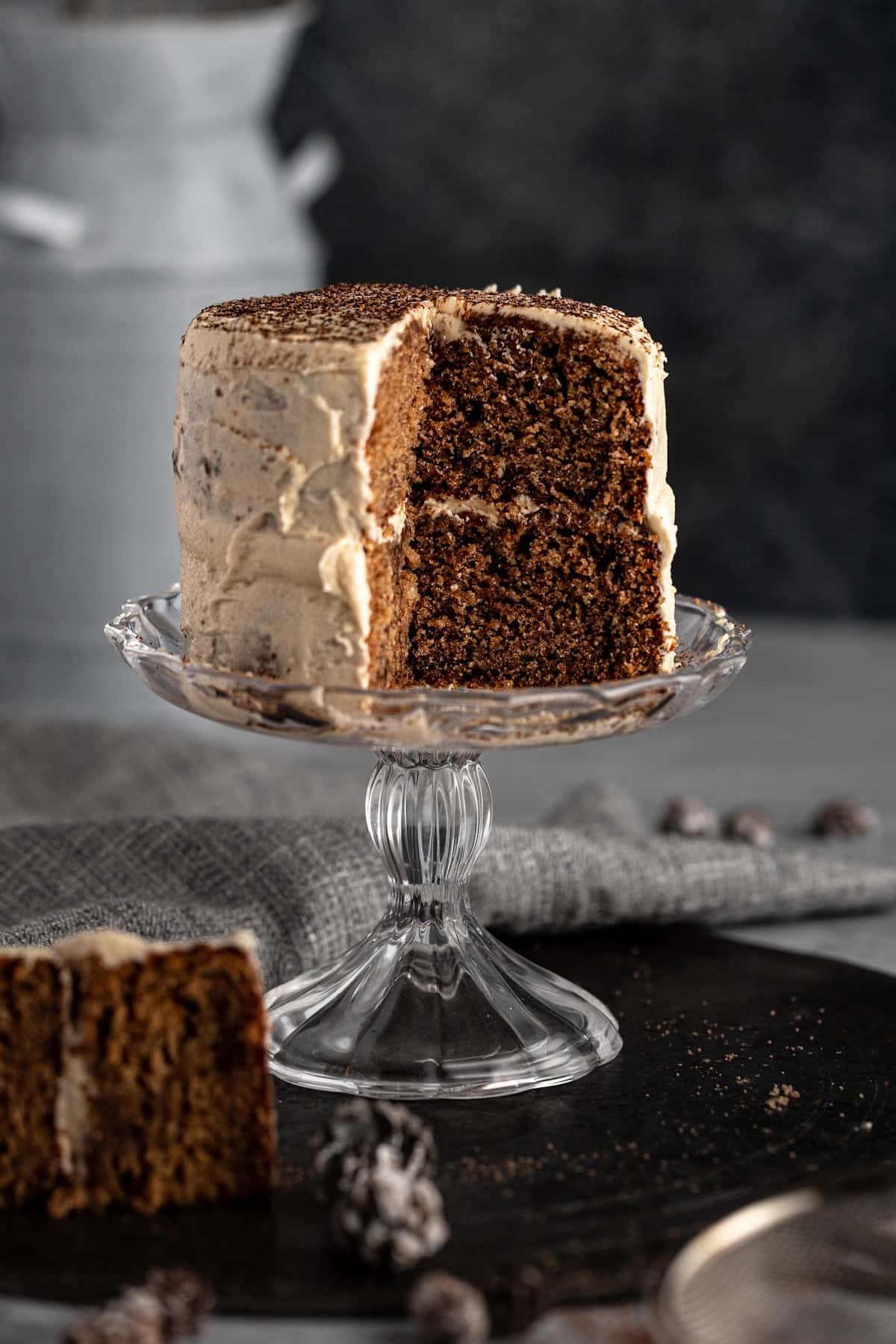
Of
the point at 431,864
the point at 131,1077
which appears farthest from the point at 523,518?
the point at 131,1077

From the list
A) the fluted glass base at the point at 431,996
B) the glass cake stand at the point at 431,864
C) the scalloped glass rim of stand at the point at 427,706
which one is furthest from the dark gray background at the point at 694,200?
the scalloped glass rim of stand at the point at 427,706

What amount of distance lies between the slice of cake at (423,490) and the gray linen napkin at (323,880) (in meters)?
0.45

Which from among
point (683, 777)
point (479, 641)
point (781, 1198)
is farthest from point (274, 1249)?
point (683, 777)

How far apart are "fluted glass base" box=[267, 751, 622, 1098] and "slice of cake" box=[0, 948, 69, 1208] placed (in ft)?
1.53

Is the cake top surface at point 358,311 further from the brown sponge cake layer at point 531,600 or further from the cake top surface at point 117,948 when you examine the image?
the cake top surface at point 117,948

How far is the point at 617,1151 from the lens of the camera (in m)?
2.52

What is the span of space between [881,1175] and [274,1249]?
0.68m

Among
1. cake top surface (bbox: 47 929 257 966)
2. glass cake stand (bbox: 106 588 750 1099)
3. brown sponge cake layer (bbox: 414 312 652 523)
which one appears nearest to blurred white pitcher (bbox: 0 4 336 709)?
glass cake stand (bbox: 106 588 750 1099)

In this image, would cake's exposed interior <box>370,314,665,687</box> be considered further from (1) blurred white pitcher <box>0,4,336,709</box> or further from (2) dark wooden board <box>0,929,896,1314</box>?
(1) blurred white pitcher <box>0,4,336,709</box>

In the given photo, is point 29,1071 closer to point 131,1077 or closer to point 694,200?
point 131,1077

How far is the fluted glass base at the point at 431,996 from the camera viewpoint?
2.76 metres

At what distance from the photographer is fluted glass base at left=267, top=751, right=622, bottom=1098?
2.76 meters

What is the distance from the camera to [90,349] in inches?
206

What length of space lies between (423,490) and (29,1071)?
997 mm
